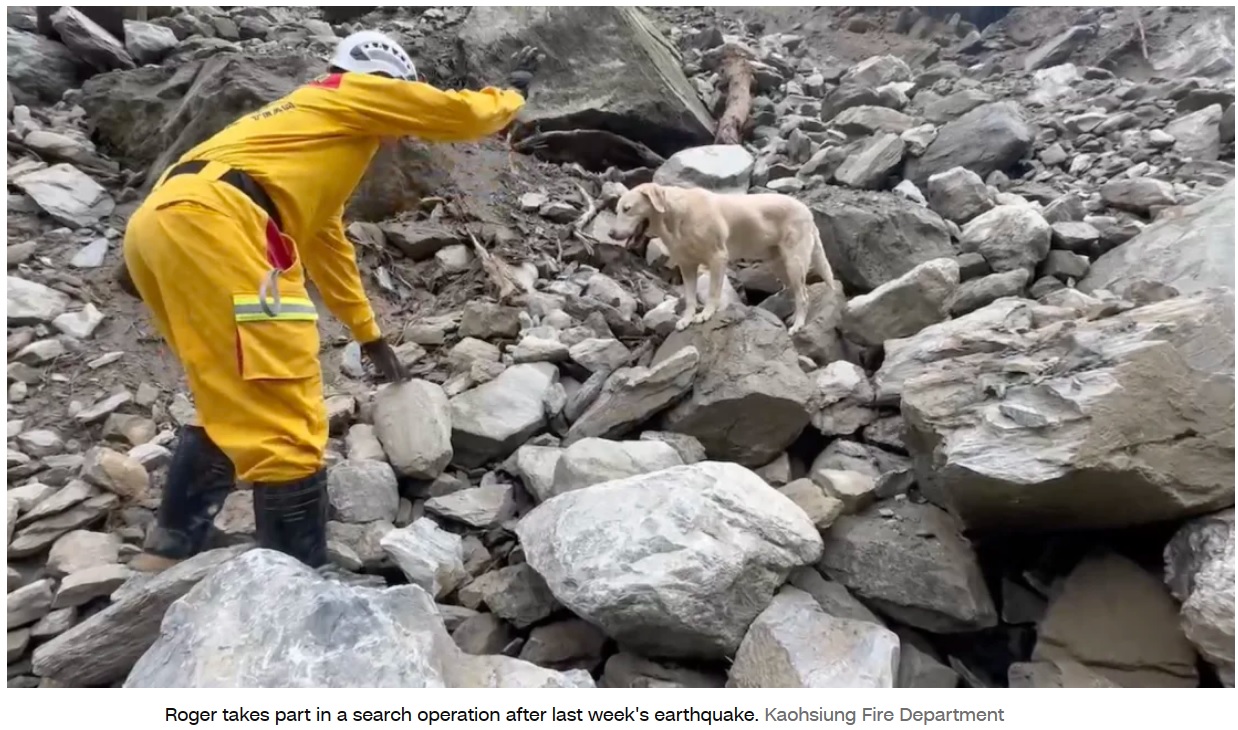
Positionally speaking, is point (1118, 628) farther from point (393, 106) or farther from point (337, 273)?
point (337, 273)

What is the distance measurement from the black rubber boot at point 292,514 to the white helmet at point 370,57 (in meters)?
1.58

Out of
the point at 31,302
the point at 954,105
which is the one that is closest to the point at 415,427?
the point at 31,302

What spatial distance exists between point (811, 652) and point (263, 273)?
2.14 meters

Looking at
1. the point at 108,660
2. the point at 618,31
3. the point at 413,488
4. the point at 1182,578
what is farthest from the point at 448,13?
the point at 1182,578

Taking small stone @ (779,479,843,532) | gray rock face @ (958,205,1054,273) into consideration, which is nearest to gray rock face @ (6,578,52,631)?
small stone @ (779,479,843,532)

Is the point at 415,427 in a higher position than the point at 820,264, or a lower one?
lower

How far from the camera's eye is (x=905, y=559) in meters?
2.83

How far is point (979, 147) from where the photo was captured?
6574 mm

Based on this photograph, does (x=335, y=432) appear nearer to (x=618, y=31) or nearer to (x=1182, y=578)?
(x=1182, y=578)

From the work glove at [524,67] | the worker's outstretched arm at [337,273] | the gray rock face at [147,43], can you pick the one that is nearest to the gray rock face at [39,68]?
the gray rock face at [147,43]

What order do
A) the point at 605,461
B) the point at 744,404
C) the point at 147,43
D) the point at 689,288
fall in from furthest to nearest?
the point at 147,43 → the point at 689,288 → the point at 744,404 → the point at 605,461

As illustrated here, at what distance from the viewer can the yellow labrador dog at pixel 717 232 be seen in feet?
12.9

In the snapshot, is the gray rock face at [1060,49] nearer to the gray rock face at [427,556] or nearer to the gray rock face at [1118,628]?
the gray rock face at [1118,628]

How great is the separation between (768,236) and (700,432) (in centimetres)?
135
